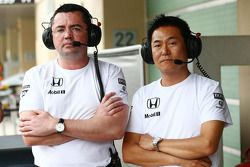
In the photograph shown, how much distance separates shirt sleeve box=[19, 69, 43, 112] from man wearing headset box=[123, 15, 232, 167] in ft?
1.65

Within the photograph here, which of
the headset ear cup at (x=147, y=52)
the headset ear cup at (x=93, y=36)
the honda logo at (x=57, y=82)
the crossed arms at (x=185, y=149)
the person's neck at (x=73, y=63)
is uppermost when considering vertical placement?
the headset ear cup at (x=93, y=36)

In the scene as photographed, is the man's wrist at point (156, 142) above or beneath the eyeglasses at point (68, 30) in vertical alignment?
beneath

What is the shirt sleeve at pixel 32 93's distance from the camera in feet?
8.55

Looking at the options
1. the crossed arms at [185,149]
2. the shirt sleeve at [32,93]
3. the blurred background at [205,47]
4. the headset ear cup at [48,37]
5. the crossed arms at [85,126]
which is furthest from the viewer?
the blurred background at [205,47]

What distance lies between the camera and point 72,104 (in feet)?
8.48

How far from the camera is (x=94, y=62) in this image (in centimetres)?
268

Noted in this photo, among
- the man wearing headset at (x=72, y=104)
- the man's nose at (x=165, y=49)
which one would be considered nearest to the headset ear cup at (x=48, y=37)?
the man wearing headset at (x=72, y=104)

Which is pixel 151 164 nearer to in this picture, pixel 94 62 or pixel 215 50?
pixel 94 62

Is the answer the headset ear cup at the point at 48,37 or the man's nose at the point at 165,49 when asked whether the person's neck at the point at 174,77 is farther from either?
the headset ear cup at the point at 48,37

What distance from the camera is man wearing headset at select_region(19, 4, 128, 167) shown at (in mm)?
2531

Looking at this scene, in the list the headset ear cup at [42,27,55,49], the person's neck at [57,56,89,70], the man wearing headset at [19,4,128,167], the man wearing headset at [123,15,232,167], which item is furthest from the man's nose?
the headset ear cup at [42,27,55,49]

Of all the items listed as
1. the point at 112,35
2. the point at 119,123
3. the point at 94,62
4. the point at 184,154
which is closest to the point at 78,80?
the point at 94,62

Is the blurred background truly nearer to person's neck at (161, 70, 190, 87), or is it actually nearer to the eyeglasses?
person's neck at (161, 70, 190, 87)

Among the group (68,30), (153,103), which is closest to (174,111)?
(153,103)
